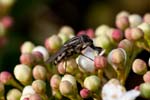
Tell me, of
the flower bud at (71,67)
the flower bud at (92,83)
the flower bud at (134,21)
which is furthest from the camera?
the flower bud at (134,21)

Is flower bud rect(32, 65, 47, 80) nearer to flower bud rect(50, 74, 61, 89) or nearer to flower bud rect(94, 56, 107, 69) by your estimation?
flower bud rect(50, 74, 61, 89)

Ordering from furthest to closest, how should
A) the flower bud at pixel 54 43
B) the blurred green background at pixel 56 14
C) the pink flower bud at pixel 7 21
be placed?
the blurred green background at pixel 56 14 → the pink flower bud at pixel 7 21 → the flower bud at pixel 54 43

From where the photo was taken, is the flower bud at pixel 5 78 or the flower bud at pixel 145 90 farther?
the flower bud at pixel 5 78

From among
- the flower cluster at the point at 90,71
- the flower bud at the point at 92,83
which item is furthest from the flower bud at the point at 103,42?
the flower bud at the point at 92,83

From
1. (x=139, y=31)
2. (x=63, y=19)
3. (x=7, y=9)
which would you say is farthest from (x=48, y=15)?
(x=139, y=31)

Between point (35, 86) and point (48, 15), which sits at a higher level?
point (48, 15)

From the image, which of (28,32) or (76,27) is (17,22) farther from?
(76,27)

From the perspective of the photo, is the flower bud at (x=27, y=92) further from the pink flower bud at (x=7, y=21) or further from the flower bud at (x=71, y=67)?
the pink flower bud at (x=7, y=21)
